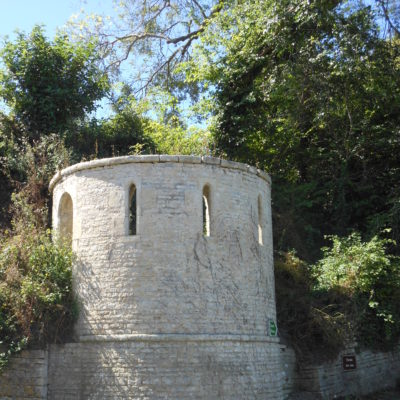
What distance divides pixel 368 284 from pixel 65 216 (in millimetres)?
7668

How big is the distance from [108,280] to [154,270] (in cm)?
96

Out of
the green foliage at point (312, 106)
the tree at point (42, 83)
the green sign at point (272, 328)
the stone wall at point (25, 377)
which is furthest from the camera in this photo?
the tree at point (42, 83)

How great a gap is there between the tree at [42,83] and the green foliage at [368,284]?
964 centimetres

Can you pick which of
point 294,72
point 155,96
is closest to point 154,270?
point 294,72

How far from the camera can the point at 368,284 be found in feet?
44.3

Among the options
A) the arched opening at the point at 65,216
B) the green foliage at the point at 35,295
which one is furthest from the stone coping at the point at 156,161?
the green foliage at the point at 35,295

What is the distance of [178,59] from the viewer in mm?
25375

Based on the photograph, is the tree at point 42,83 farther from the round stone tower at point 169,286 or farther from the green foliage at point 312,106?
the round stone tower at point 169,286

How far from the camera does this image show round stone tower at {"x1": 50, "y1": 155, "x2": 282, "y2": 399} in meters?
10.0

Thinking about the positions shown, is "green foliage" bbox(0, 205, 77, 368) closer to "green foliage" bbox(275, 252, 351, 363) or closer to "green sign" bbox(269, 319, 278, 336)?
"green sign" bbox(269, 319, 278, 336)

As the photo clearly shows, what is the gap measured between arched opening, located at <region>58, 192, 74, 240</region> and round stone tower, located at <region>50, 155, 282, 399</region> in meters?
0.67

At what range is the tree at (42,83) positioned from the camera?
17.4 meters

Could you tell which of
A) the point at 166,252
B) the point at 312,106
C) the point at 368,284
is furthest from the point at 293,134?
the point at 166,252

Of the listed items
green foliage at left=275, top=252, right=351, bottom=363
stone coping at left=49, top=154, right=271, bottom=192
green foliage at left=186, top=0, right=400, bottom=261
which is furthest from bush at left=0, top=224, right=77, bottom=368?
green foliage at left=186, top=0, right=400, bottom=261
